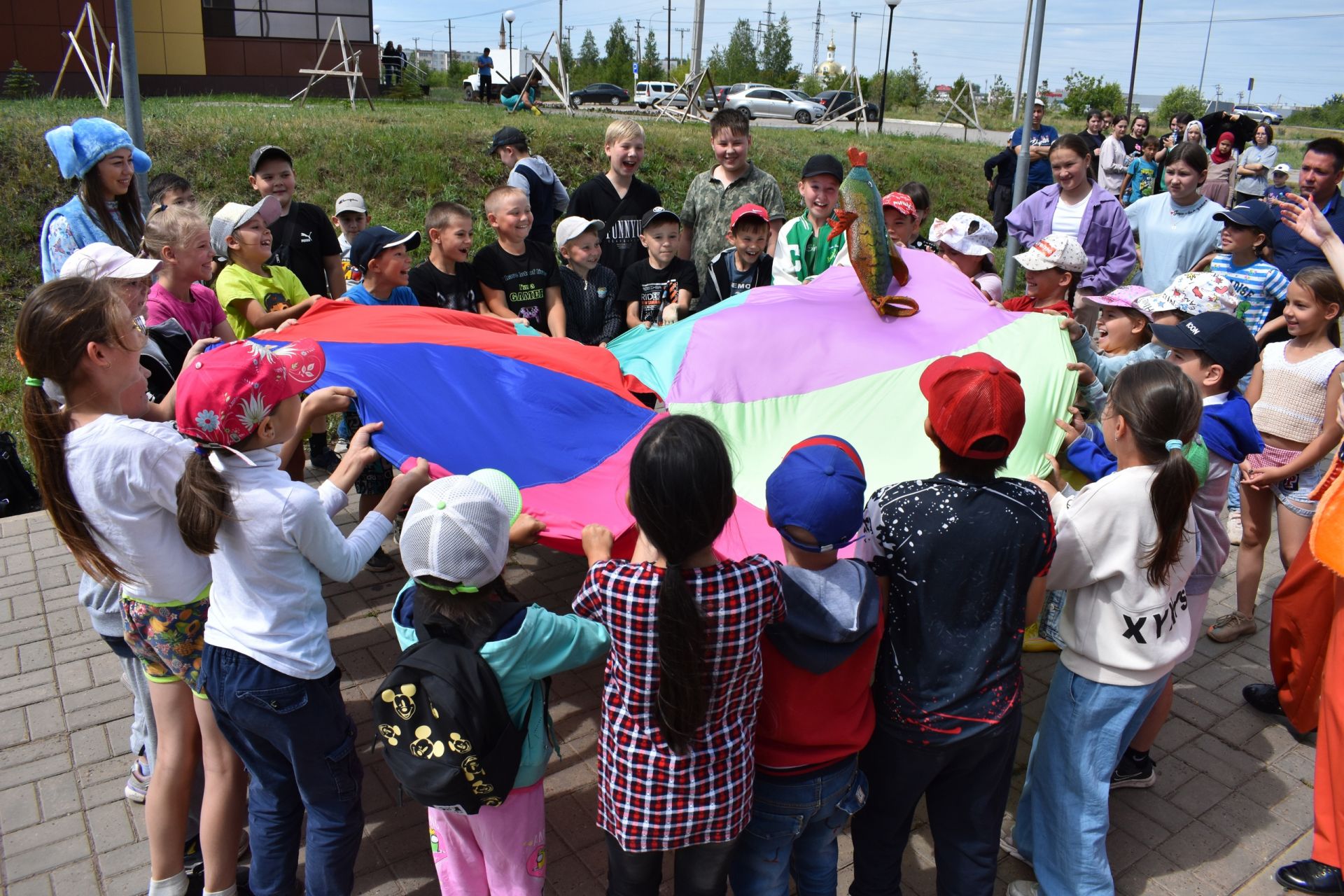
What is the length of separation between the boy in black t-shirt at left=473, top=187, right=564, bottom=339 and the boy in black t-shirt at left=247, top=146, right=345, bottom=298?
115cm

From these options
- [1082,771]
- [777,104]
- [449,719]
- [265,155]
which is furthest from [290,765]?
[777,104]

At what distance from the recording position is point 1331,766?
2793mm

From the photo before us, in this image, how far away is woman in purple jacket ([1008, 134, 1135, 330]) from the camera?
5316 millimetres

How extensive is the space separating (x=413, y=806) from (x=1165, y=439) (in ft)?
8.36

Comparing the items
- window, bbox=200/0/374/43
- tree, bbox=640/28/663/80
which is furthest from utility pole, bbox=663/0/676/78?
window, bbox=200/0/374/43

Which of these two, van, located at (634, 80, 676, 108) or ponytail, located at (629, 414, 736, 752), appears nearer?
ponytail, located at (629, 414, 736, 752)

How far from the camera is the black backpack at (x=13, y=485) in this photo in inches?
205

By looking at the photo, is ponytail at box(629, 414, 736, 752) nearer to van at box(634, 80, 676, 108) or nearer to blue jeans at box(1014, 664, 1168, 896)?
blue jeans at box(1014, 664, 1168, 896)

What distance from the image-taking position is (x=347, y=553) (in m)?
2.37

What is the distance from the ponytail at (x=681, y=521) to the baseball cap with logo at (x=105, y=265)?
77.5 inches

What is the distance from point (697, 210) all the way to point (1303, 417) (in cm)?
321

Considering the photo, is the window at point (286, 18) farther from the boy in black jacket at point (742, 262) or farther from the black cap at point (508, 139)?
the boy in black jacket at point (742, 262)

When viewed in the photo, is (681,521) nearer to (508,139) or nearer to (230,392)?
(230,392)

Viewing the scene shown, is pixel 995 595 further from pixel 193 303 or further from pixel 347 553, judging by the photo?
pixel 193 303
